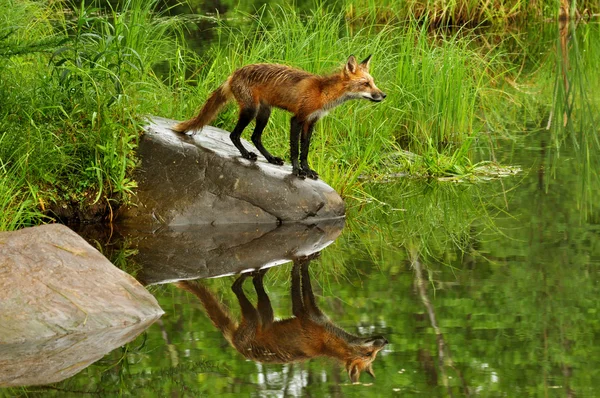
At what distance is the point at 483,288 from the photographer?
666 cm

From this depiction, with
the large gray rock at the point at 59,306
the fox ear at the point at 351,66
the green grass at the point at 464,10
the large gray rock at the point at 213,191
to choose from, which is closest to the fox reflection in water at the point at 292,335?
the large gray rock at the point at 59,306

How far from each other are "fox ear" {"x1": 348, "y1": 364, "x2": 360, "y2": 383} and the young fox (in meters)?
3.23

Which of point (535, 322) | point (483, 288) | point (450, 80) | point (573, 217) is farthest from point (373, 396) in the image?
point (450, 80)

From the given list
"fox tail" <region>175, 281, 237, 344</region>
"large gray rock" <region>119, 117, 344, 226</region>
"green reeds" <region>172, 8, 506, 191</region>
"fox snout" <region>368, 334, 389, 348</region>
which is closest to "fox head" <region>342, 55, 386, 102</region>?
"large gray rock" <region>119, 117, 344, 226</region>

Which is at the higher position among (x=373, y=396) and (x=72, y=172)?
(x=373, y=396)

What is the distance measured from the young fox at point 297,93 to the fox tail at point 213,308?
6.51 ft

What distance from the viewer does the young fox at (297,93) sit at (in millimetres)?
8352

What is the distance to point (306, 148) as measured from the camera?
8609 mm

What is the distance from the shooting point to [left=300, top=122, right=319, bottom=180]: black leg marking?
8.57 m

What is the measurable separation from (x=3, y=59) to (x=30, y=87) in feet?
1.08

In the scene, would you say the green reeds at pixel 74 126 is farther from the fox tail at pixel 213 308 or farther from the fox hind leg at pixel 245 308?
the fox hind leg at pixel 245 308

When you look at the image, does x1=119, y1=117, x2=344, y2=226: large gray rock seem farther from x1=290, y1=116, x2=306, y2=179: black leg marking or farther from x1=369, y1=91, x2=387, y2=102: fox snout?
x1=369, y1=91, x2=387, y2=102: fox snout

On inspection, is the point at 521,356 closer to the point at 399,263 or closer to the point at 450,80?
the point at 399,263

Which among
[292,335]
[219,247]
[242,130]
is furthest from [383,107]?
[292,335]
